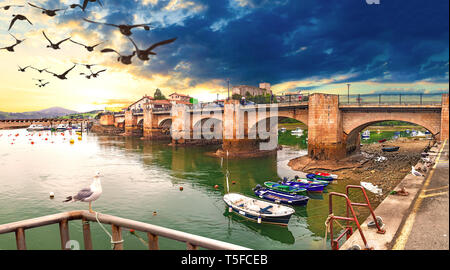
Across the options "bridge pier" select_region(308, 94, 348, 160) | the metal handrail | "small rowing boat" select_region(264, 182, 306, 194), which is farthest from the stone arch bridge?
the metal handrail

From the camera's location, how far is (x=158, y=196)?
21438 millimetres

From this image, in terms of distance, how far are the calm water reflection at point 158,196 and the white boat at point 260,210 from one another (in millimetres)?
441

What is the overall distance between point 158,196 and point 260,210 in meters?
9.65

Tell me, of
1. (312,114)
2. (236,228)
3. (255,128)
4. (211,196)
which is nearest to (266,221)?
(236,228)

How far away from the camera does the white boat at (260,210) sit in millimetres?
14766

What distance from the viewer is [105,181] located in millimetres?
26156

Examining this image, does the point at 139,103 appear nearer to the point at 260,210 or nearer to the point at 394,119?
the point at 394,119

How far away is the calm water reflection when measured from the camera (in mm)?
14117

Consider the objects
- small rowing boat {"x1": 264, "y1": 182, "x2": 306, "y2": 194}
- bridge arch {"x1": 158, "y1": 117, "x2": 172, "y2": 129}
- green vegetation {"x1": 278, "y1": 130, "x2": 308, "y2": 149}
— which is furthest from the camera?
bridge arch {"x1": 158, "y1": 117, "x2": 172, "y2": 129}

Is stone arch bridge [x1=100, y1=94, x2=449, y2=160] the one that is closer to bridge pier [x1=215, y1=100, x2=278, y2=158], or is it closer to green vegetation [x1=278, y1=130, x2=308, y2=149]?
bridge pier [x1=215, y1=100, x2=278, y2=158]

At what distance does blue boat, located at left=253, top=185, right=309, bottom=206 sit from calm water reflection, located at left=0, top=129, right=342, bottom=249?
1.96ft

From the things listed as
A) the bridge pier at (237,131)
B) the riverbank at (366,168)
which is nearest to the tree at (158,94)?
the bridge pier at (237,131)

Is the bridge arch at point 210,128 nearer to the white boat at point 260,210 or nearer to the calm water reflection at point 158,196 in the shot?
the calm water reflection at point 158,196
